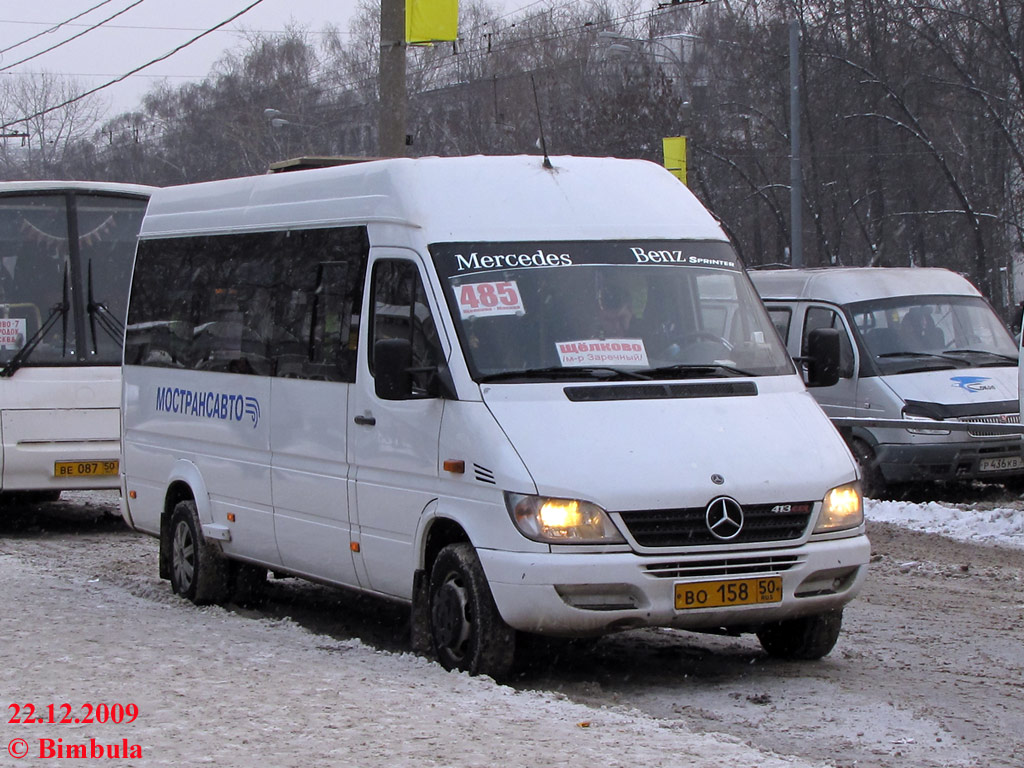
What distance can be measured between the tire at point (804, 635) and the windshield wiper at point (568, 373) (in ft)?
4.63

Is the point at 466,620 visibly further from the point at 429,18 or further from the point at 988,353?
the point at 988,353

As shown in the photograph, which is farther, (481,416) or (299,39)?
(299,39)

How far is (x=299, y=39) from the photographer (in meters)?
69.9

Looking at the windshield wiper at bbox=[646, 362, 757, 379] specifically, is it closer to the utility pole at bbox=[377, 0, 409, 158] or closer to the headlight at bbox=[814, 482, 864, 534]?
the headlight at bbox=[814, 482, 864, 534]

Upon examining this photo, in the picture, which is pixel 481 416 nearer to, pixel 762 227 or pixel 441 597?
pixel 441 597

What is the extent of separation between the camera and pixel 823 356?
850 cm

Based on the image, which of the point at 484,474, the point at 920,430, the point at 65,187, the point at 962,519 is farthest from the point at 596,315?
the point at 65,187

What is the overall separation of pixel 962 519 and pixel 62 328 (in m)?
7.70

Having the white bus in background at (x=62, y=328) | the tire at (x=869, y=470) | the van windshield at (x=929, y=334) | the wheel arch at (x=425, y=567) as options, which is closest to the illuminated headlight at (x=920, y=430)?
the tire at (x=869, y=470)

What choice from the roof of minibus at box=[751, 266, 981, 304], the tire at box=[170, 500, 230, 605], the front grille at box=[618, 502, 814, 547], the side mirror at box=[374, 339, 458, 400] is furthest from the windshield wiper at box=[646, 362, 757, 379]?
the roof of minibus at box=[751, 266, 981, 304]

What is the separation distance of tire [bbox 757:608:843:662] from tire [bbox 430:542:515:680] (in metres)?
1.46

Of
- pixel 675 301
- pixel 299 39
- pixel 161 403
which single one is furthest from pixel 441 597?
pixel 299 39

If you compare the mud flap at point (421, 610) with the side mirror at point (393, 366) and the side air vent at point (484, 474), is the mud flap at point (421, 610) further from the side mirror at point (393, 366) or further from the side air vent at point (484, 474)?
the side mirror at point (393, 366)

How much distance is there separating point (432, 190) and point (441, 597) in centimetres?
204
